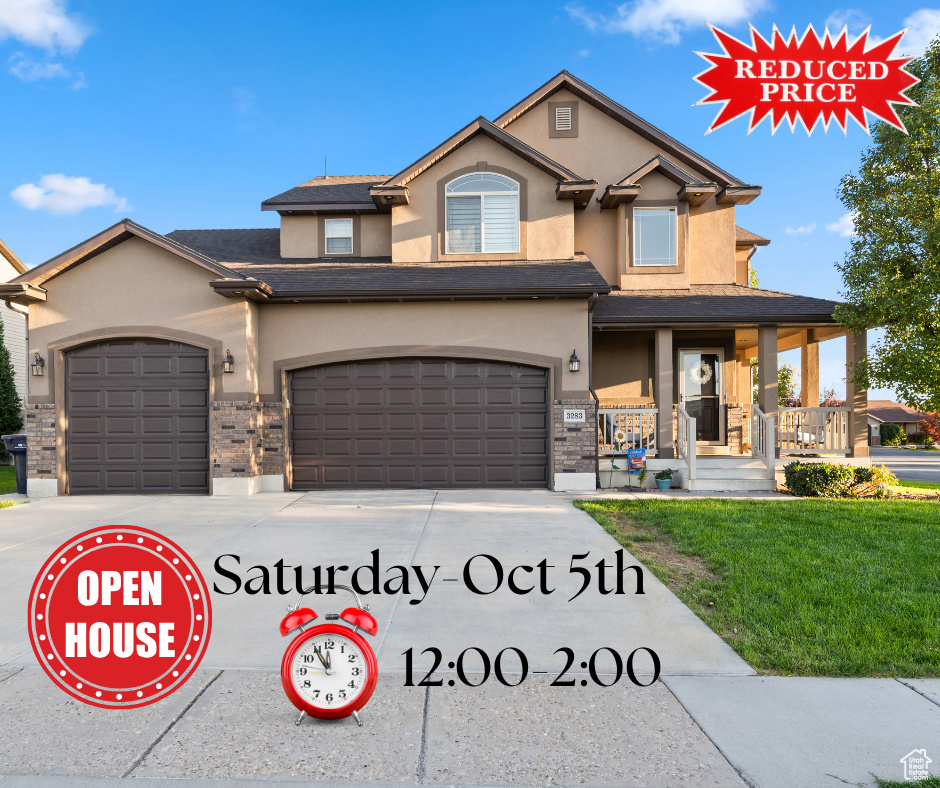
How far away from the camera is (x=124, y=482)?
1147 centimetres

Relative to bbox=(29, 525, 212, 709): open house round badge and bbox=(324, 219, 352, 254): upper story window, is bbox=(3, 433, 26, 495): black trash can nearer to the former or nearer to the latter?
bbox=(324, 219, 352, 254): upper story window

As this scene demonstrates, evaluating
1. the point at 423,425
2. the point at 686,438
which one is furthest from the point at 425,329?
the point at 686,438

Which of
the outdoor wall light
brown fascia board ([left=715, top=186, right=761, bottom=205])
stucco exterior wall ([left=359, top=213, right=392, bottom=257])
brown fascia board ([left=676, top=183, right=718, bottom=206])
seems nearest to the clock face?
the outdoor wall light

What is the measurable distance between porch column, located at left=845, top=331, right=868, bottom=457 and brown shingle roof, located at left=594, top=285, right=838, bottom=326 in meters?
0.77

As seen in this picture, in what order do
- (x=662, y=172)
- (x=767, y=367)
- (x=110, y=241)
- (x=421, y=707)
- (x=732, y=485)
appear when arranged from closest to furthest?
(x=421, y=707) → (x=110, y=241) → (x=732, y=485) → (x=767, y=367) → (x=662, y=172)

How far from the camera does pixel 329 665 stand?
3.02 m

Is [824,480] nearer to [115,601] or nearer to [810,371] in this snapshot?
[810,371]

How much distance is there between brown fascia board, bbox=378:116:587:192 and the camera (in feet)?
40.9

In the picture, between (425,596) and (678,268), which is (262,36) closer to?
(678,268)

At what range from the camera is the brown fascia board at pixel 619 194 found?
13.3 meters

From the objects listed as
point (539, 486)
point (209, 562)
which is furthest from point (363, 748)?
point (539, 486)

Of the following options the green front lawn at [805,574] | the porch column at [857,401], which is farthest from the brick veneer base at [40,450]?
the porch column at [857,401]

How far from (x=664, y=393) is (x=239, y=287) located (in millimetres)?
8696

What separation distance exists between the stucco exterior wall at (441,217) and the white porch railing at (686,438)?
13.9ft
